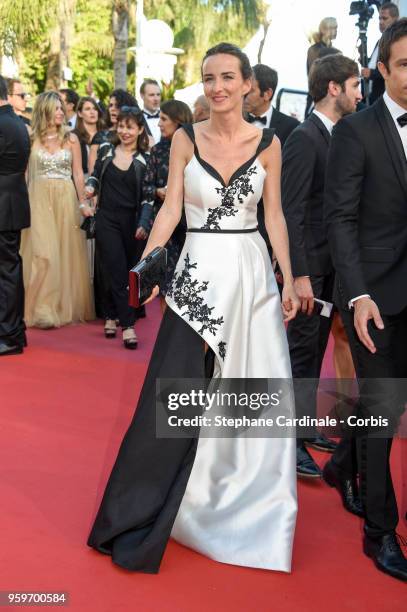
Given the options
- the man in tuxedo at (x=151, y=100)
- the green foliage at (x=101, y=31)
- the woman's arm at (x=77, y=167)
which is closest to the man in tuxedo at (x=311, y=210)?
the woman's arm at (x=77, y=167)

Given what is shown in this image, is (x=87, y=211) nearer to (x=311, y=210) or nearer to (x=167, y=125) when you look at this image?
(x=167, y=125)

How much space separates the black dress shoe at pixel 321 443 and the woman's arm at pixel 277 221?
5.33ft

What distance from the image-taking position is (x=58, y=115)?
30.1 feet

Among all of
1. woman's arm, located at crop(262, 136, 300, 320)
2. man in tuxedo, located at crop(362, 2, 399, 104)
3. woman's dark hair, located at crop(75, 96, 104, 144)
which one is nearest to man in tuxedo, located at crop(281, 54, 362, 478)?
woman's arm, located at crop(262, 136, 300, 320)

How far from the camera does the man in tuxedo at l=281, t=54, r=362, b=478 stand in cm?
494

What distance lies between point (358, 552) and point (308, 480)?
0.91 metres

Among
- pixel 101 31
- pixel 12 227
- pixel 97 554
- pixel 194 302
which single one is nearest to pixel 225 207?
pixel 194 302

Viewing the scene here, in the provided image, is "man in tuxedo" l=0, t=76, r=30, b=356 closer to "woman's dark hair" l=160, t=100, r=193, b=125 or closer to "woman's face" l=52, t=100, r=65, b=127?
"woman's dark hair" l=160, t=100, r=193, b=125

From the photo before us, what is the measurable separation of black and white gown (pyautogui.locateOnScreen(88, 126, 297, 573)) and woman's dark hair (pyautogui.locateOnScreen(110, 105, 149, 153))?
451 cm

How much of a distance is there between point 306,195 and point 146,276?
66.3 inches

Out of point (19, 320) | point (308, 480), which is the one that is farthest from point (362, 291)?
point (19, 320)

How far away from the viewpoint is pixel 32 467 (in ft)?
16.5

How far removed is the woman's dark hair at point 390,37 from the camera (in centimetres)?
370

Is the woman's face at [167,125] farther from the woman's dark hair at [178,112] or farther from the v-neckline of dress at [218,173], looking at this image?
the v-neckline of dress at [218,173]
